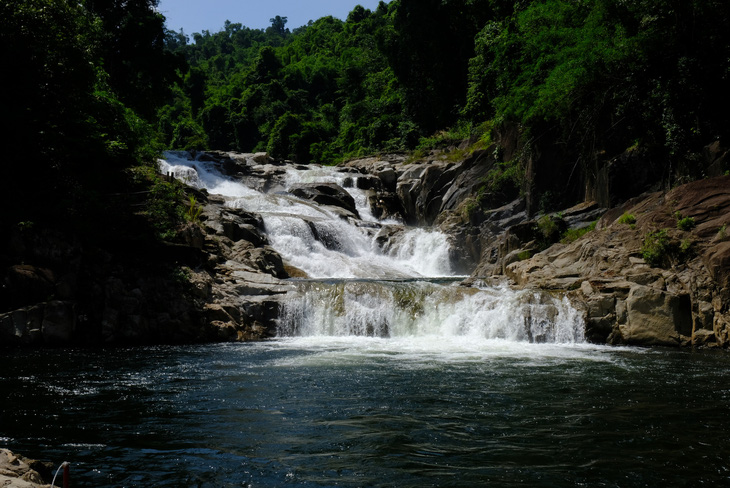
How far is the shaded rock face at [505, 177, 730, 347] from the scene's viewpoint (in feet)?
39.3

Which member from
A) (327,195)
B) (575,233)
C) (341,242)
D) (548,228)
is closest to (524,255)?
(548,228)

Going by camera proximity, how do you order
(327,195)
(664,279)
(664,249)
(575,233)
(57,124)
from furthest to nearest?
(327,195) → (575,233) → (57,124) → (664,249) → (664,279)

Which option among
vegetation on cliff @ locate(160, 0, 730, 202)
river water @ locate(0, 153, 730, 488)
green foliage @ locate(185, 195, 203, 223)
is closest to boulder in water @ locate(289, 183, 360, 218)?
vegetation on cliff @ locate(160, 0, 730, 202)

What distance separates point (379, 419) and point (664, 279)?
9038 millimetres

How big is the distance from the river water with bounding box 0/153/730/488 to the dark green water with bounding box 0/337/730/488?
0.09ft

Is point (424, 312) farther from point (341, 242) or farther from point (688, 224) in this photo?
point (341, 242)

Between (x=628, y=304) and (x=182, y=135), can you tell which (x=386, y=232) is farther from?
(x=182, y=135)

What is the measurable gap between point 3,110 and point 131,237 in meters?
4.33

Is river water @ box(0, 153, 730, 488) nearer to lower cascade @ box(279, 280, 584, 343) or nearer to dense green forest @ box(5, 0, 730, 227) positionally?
lower cascade @ box(279, 280, 584, 343)

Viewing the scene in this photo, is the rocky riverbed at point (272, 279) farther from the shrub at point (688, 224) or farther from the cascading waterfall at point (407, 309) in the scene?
the cascading waterfall at point (407, 309)

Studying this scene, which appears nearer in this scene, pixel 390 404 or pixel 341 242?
pixel 390 404

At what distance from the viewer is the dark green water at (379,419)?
4.99 meters

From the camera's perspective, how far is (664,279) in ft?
41.8

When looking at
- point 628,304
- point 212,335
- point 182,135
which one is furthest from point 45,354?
point 182,135
